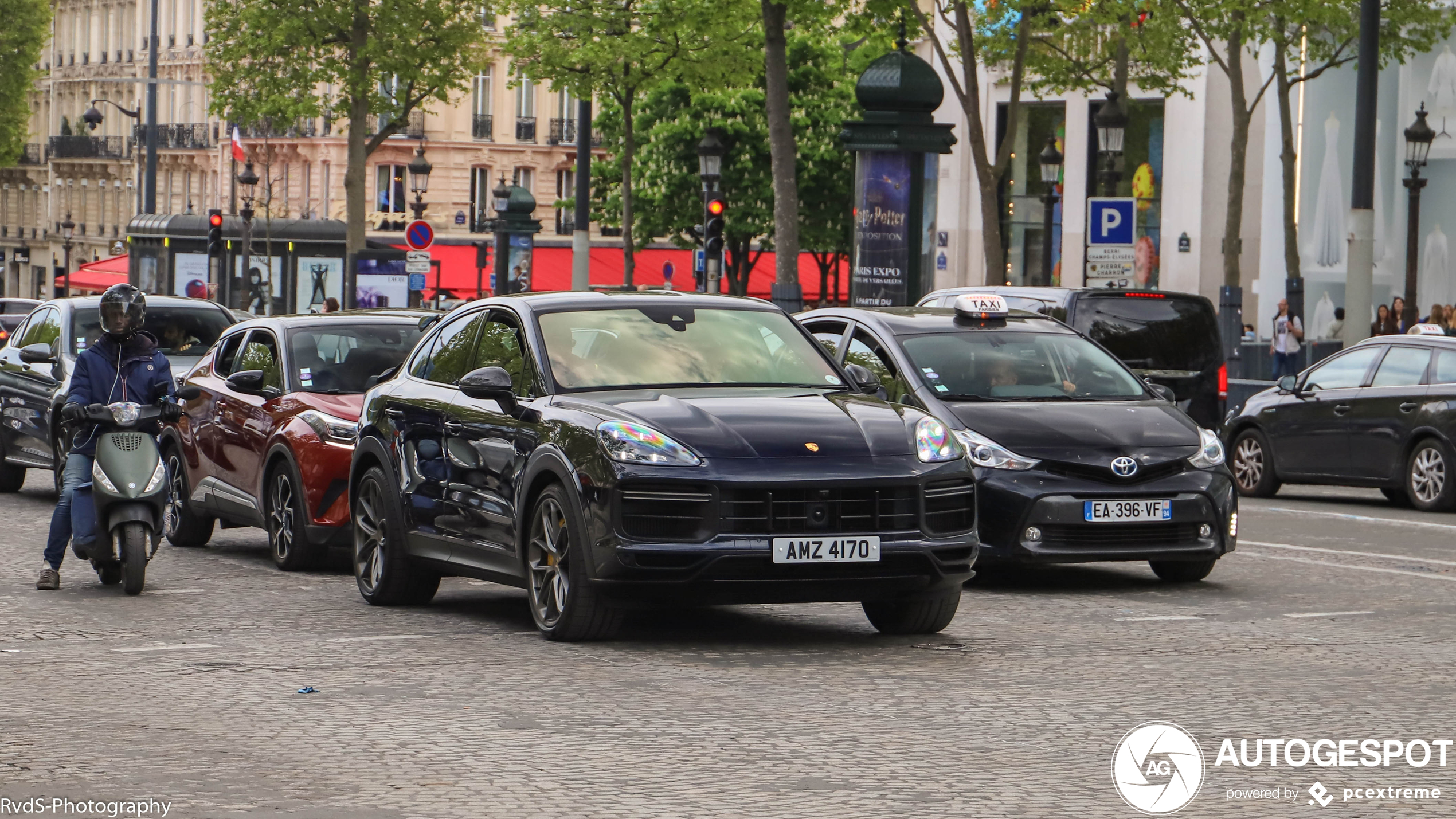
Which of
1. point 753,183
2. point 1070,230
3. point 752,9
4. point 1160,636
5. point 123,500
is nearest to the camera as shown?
point 1160,636

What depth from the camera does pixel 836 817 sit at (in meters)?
6.49

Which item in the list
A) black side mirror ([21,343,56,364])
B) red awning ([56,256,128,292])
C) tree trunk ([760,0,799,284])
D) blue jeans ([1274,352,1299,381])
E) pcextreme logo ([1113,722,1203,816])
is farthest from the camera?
red awning ([56,256,128,292])

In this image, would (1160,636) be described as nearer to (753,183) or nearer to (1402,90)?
(1402,90)

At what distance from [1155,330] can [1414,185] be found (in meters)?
23.6

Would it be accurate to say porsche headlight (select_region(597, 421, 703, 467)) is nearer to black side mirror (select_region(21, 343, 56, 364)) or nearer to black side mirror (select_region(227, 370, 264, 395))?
black side mirror (select_region(227, 370, 264, 395))

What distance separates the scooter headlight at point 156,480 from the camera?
12.5 m

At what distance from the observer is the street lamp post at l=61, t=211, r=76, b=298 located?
9053 centimetres

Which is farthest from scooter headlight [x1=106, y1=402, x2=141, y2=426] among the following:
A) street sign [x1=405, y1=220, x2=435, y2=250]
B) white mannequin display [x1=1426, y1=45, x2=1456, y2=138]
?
white mannequin display [x1=1426, y1=45, x2=1456, y2=138]

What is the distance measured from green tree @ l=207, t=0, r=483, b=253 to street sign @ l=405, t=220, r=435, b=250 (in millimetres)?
8155

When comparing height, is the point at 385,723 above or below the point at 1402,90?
below

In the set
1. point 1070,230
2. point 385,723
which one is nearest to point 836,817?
point 385,723

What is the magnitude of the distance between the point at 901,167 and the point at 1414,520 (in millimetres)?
13024

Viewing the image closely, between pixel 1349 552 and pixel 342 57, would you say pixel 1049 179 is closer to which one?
Result: pixel 342 57

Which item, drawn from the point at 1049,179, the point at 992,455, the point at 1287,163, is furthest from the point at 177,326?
the point at 1287,163
